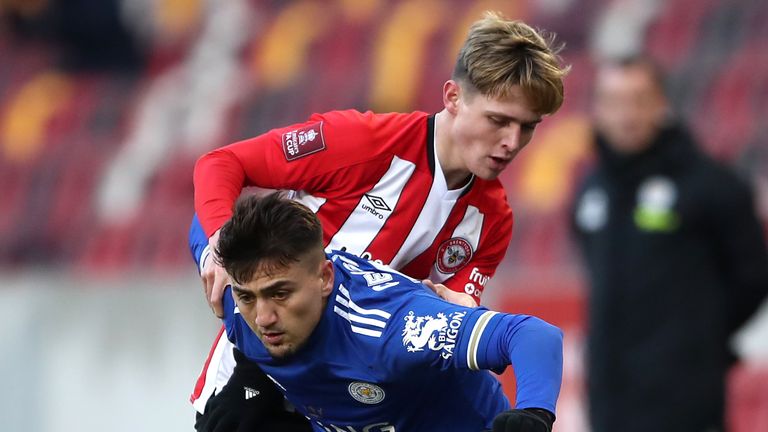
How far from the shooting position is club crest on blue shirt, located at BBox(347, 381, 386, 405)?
3.85 m

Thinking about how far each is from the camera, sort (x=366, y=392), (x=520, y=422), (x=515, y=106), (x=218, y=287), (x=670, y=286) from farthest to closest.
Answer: (x=670, y=286) → (x=515, y=106) → (x=218, y=287) → (x=366, y=392) → (x=520, y=422)

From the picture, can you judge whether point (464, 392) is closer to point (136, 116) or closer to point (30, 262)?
point (30, 262)

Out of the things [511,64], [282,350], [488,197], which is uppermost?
[511,64]

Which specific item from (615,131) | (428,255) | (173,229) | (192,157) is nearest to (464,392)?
(428,255)

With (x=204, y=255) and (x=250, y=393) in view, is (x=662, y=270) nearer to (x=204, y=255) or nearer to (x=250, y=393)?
(x=250, y=393)

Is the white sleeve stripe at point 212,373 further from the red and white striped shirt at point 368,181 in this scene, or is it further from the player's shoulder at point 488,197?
the player's shoulder at point 488,197

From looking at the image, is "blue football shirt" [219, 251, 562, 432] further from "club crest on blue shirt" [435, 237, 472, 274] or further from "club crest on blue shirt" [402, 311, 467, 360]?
"club crest on blue shirt" [435, 237, 472, 274]

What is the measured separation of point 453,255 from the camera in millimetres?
4508

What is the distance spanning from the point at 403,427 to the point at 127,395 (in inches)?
186

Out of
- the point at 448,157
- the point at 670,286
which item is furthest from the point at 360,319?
the point at 670,286

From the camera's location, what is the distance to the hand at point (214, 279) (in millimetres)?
A: 4012

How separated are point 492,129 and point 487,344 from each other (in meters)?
0.86

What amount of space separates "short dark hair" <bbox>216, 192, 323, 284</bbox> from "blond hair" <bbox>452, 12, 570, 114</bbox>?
0.70 metres

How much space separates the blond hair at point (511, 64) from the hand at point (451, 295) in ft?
1.87
